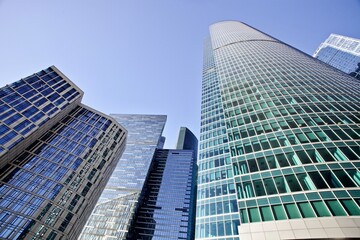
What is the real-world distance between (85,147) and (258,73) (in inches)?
2499

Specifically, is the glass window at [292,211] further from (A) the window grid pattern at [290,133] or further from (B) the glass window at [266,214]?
(B) the glass window at [266,214]

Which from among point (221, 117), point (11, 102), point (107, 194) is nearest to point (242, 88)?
point (221, 117)

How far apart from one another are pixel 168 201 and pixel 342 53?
157861 mm

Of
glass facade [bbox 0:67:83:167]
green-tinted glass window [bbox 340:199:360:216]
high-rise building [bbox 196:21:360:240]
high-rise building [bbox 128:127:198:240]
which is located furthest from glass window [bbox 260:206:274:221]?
high-rise building [bbox 128:127:198:240]

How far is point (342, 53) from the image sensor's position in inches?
4921

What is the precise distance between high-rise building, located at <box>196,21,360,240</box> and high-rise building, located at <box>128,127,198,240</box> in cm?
9225

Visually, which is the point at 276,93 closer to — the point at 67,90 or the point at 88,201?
the point at 88,201

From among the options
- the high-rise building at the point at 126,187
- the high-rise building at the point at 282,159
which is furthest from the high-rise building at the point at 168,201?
the high-rise building at the point at 282,159

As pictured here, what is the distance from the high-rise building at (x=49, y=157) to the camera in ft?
151

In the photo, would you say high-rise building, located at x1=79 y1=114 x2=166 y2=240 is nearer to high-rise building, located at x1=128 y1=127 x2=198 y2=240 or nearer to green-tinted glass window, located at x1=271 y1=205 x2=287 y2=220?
high-rise building, located at x1=128 y1=127 x2=198 y2=240

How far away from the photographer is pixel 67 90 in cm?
7550

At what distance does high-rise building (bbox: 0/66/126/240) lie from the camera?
46.2 metres

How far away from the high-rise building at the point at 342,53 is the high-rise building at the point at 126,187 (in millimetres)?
143043

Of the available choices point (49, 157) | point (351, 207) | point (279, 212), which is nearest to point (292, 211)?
point (279, 212)
